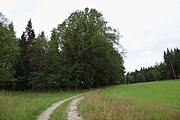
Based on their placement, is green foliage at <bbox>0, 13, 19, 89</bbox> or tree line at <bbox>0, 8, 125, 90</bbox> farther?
tree line at <bbox>0, 8, 125, 90</bbox>

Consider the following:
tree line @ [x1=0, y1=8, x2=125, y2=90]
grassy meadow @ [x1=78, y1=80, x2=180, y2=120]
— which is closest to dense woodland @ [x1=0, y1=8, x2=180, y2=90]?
tree line @ [x1=0, y1=8, x2=125, y2=90]

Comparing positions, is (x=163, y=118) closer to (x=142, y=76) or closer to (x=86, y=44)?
(x=86, y=44)

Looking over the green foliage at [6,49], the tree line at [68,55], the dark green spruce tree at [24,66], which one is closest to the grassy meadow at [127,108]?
the green foliage at [6,49]

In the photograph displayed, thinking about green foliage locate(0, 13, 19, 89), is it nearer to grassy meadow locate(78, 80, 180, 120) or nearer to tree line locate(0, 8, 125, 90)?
tree line locate(0, 8, 125, 90)

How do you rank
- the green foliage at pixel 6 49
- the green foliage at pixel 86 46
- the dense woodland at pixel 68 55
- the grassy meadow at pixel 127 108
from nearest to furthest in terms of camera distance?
the grassy meadow at pixel 127 108 → the green foliage at pixel 6 49 → the dense woodland at pixel 68 55 → the green foliage at pixel 86 46

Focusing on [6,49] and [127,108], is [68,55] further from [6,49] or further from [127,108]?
[127,108]

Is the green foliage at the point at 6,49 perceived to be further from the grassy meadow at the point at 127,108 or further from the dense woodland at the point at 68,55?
the grassy meadow at the point at 127,108

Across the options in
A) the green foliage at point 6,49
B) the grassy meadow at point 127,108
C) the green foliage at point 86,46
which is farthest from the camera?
the green foliage at point 86,46

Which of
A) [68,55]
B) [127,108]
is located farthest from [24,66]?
[127,108]

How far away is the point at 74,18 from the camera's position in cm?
5906

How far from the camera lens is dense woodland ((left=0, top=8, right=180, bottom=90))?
53.9m

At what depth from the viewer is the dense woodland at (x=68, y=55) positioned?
53909 mm

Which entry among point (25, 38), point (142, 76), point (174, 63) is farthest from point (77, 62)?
point (142, 76)

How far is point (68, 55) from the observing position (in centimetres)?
5816
